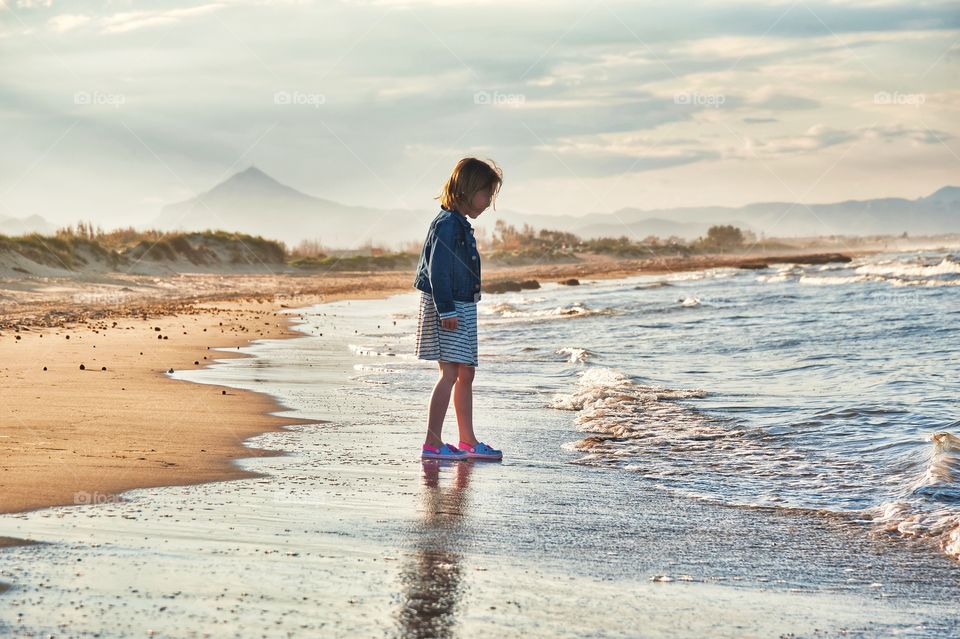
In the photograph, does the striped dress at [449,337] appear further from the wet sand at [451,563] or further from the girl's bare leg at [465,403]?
the wet sand at [451,563]

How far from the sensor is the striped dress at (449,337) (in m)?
5.89

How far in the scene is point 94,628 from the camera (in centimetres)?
260

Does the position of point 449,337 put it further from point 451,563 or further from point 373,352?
point 373,352

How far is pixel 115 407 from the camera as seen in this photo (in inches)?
272

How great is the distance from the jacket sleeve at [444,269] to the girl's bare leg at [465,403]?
0.40m

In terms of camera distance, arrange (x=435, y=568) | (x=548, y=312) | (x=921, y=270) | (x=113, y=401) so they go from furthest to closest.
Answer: (x=921, y=270)
(x=548, y=312)
(x=113, y=401)
(x=435, y=568)

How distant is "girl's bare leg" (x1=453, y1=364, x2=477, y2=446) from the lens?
5.80m

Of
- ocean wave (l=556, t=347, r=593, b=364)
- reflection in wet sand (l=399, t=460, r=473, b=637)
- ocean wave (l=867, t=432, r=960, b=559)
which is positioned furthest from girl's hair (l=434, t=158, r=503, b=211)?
ocean wave (l=556, t=347, r=593, b=364)

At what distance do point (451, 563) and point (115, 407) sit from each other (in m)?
4.35

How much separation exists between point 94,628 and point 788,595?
2.14m

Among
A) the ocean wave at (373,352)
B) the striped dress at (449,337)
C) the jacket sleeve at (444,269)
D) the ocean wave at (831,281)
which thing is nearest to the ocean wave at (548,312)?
the ocean wave at (373,352)

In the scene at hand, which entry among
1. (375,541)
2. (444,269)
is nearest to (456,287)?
(444,269)

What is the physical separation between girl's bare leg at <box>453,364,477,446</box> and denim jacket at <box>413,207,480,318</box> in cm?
40

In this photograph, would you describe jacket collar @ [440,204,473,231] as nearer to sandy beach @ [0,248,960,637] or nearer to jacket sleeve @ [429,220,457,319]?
jacket sleeve @ [429,220,457,319]
